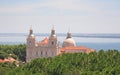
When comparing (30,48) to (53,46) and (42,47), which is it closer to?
(42,47)

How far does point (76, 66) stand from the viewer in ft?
132

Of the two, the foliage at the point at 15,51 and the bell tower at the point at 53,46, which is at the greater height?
the bell tower at the point at 53,46

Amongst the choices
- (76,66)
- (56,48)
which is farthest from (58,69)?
(56,48)

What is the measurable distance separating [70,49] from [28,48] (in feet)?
17.6

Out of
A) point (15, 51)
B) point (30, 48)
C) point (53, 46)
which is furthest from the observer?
point (15, 51)

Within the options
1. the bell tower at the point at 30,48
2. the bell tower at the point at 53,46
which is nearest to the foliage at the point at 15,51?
the bell tower at the point at 30,48

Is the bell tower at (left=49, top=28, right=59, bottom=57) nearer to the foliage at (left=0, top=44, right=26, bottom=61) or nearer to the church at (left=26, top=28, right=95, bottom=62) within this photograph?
the church at (left=26, top=28, right=95, bottom=62)

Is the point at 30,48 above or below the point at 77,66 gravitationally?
below

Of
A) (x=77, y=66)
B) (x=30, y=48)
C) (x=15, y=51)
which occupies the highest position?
(x=77, y=66)

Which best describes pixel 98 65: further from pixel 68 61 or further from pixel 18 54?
pixel 18 54

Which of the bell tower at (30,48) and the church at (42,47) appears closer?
the church at (42,47)

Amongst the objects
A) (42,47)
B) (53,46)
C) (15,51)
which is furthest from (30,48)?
(15,51)

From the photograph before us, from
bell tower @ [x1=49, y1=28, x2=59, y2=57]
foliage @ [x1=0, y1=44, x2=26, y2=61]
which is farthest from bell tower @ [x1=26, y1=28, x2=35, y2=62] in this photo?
foliage @ [x1=0, y1=44, x2=26, y2=61]

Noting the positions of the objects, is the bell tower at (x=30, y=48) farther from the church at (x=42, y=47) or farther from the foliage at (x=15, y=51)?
the foliage at (x=15, y=51)
